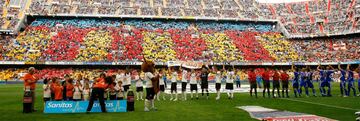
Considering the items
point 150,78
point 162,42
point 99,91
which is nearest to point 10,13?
point 162,42

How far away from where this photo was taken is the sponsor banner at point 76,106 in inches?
518

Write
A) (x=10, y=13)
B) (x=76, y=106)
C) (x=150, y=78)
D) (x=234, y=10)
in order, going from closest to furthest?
1. (x=150, y=78)
2. (x=76, y=106)
3. (x=10, y=13)
4. (x=234, y=10)

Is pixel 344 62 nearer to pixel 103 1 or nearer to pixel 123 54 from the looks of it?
pixel 123 54

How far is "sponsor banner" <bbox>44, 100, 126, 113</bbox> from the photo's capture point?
43.1 ft

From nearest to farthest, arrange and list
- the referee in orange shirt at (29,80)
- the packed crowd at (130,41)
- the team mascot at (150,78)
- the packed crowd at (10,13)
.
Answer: the team mascot at (150,78) → the referee in orange shirt at (29,80) → the packed crowd at (130,41) → the packed crowd at (10,13)

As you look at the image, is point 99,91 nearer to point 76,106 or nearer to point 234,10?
point 76,106

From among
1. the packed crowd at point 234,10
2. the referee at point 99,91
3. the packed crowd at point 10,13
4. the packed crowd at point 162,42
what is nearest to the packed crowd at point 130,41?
the packed crowd at point 162,42

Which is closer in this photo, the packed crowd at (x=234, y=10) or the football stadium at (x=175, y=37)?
the football stadium at (x=175, y=37)

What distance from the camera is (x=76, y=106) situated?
43.8ft

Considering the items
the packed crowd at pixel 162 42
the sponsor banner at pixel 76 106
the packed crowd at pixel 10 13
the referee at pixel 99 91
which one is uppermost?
the packed crowd at pixel 10 13

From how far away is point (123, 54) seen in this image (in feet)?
167

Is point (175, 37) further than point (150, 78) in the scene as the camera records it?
Yes

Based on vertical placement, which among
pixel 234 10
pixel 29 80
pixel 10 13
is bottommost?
pixel 29 80

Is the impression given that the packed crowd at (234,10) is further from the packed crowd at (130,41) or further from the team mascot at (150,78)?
the team mascot at (150,78)
